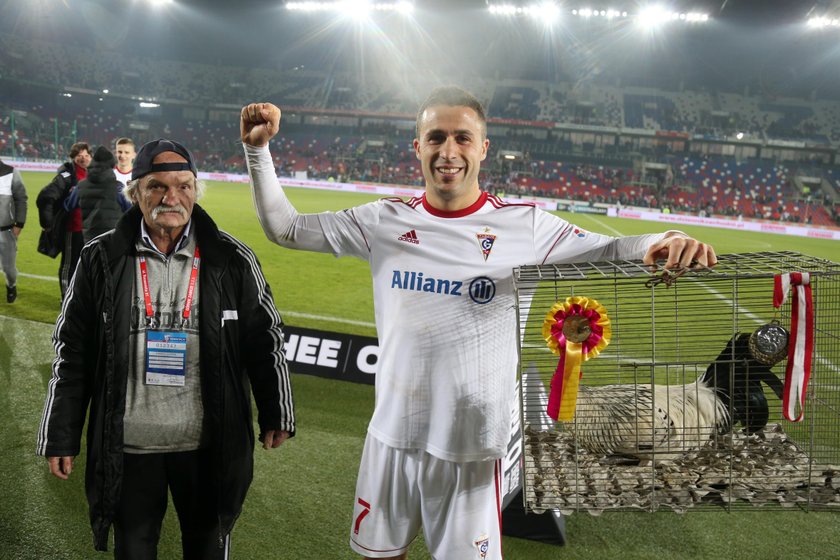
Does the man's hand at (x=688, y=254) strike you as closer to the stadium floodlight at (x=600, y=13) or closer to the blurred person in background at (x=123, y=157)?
the blurred person in background at (x=123, y=157)

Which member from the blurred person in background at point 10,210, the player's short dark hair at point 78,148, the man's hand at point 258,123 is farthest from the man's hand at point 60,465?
the blurred person in background at point 10,210

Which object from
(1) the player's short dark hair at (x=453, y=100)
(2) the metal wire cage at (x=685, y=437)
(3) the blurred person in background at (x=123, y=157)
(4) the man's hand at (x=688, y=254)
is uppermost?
(3) the blurred person in background at (x=123, y=157)

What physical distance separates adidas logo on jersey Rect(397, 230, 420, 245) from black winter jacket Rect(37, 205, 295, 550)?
616 millimetres

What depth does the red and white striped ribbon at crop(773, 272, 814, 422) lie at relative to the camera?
165cm

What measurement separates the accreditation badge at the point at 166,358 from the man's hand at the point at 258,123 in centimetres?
73

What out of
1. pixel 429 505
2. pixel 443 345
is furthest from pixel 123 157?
pixel 429 505

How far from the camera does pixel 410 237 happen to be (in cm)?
219

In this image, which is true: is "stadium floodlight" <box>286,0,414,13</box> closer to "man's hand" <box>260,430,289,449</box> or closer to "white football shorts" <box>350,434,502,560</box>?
"man's hand" <box>260,430,289,449</box>

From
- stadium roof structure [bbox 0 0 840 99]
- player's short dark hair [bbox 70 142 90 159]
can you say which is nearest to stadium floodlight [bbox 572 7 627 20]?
stadium roof structure [bbox 0 0 840 99]

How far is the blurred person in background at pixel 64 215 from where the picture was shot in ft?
22.1

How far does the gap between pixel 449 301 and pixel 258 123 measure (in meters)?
0.82

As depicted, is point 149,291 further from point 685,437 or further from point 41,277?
point 41,277

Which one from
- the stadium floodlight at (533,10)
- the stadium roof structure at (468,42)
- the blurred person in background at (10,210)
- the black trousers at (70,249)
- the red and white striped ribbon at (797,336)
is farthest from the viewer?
the stadium roof structure at (468,42)

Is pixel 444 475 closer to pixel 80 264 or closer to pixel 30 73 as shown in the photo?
pixel 80 264
